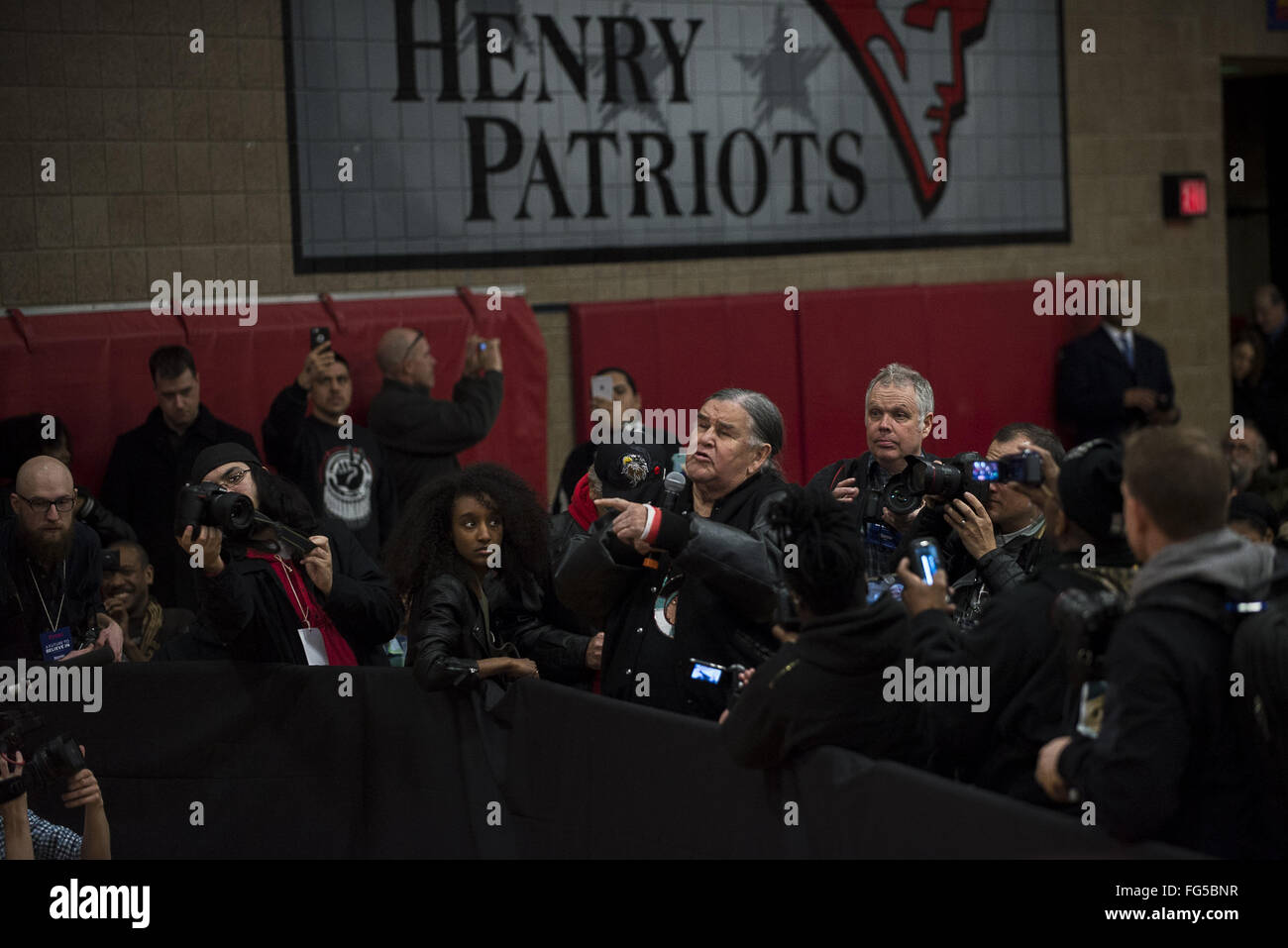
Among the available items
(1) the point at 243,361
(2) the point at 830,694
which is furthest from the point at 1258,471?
(1) the point at 243,361

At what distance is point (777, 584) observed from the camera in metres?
3.84

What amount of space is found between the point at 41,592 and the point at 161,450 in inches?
66.6

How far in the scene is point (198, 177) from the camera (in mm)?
8000

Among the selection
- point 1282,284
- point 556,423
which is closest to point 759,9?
point 556,423

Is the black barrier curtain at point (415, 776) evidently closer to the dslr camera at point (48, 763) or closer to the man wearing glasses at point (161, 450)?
the dslr camera at point (48, 763)

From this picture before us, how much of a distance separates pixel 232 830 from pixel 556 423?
421cm

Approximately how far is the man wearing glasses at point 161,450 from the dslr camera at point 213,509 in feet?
8.83

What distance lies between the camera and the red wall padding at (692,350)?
8.77 m

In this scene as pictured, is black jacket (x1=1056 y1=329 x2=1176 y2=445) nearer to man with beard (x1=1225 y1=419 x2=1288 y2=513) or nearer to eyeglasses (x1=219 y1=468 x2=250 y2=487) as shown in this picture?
man with beard (x1=1225 y1=419 x2=1288 y2=513)

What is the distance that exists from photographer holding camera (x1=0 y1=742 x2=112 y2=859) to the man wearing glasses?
2.69 metres

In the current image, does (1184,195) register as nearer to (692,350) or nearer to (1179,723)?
(692,350)

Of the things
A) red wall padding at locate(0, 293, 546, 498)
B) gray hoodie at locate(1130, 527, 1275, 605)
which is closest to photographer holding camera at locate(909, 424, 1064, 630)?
gray hoodie at locate(1130, 527, 1275, 605)
